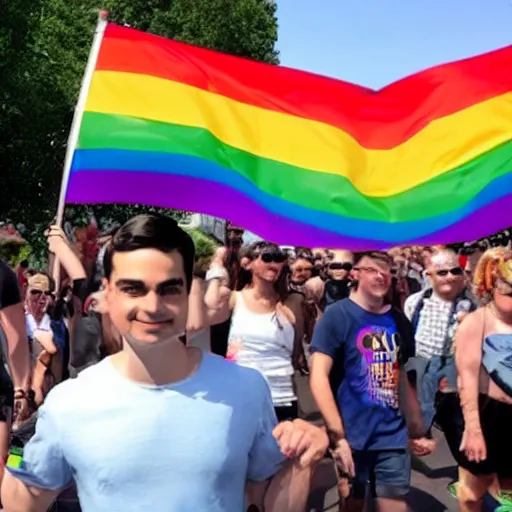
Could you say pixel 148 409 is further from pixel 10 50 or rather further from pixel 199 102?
pixel 10 50

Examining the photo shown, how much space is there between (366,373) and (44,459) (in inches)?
103

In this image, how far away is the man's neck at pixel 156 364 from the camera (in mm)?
2223

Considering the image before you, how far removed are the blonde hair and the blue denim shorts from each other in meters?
0.85

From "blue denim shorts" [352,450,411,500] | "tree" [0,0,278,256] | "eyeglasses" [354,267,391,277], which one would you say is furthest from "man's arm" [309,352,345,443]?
"tree" [0,0,278,256]

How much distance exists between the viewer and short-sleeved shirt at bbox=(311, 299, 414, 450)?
15.2 ft

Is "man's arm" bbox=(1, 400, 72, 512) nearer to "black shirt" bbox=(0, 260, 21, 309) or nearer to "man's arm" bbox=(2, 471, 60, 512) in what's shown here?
"man's arm" bbox=(2, 471, 60, 512)

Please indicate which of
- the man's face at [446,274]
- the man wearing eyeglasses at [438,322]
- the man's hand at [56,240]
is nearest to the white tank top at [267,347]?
the man wearing eyeglasses at [438,322]

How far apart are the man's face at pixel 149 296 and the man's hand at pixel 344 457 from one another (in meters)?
2.06

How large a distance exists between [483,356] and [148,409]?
2651mm

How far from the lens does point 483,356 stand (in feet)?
14.8

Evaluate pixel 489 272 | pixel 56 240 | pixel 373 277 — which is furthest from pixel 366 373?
pixel 56 240

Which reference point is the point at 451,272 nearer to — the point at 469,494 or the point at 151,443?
the point at 469,494

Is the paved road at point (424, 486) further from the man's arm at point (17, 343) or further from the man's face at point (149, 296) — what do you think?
the man's face at point (149, 296)

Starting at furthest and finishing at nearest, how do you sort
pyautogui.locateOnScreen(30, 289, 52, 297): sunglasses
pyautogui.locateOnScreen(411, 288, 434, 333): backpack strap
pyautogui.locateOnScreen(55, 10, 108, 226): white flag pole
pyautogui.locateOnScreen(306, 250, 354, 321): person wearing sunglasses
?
pyautogui.locateOnScreen(306, 250, 354, 321): person wearing sunglasses → pyautogui.locateOnScreen(30, 289, 52, 297): sunglasses → pyautogui.locateOnScreen(411, 288, 434, 333): backpack strap → pyautogui.locateOnScreen(55, 10, 108, 226): white flag pole
